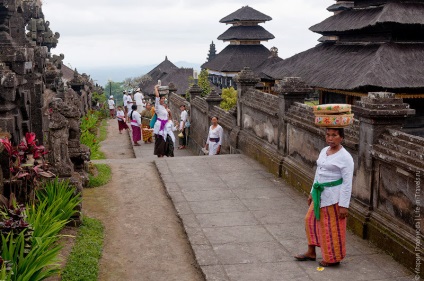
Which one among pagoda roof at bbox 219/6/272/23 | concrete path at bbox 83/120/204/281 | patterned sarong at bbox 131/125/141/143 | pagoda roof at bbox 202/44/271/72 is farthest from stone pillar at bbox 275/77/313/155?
pagoda roof at bbox 219/6/272/23

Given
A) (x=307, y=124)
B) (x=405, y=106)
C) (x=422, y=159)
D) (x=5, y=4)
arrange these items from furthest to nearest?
(x=5, y=4), (x=307, y=124), (x=405, y=106), (x=422, y=159)

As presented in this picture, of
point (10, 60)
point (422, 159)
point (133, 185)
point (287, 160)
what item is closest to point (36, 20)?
point (10, 60)

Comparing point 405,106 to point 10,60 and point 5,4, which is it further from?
point 5,4

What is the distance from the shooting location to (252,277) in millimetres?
5660

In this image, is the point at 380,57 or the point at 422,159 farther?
the point at 380,57

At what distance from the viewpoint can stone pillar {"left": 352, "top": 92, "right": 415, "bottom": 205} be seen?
645 cm

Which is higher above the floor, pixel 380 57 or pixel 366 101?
pixel 380 57

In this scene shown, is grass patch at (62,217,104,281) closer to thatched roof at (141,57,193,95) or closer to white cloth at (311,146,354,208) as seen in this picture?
white cloth at (311,146,354,208)

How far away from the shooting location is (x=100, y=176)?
402 inches

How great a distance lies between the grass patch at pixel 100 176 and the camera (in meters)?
9.68

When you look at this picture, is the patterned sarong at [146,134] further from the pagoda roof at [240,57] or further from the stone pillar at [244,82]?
the pagoda roof at [240,57]

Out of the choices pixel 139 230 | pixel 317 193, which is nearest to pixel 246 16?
pixel 139 230

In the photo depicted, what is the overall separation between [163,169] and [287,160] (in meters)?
2.75

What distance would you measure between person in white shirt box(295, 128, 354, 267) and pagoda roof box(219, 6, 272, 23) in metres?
36.7
